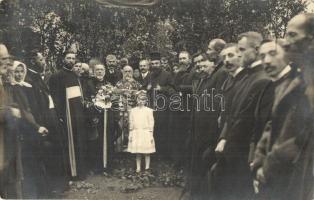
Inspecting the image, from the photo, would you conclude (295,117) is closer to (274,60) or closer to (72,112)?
(274,60)

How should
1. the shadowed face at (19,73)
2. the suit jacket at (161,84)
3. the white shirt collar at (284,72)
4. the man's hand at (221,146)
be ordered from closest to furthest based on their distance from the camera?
1. the white shirt collar at (284,72)
2. the man's hand at (221,146)
3. the suit jacket at (161,84)
4. the shadowed face at (19,73)

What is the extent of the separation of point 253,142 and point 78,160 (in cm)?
190

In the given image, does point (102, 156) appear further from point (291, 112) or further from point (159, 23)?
point (291, 112)

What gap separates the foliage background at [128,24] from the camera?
4.79 meters

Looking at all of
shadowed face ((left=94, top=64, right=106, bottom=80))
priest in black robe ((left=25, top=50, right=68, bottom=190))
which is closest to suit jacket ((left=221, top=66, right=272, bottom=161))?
shadowed face ((left=94, top=64, right=106, bottom=80))

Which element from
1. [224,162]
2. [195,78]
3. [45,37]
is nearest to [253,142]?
[224,162]

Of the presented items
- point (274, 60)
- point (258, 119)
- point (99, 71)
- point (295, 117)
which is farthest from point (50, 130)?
point (295, 117)

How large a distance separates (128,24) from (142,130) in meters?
1.15

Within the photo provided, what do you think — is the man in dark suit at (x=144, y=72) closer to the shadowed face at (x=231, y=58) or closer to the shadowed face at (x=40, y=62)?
the shadowed face at (x=231, y=58)

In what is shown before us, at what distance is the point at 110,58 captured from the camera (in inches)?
193

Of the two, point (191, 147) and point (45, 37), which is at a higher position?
point (45, 37)

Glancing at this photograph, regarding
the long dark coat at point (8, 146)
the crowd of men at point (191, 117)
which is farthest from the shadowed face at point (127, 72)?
the long dark coat at point (8, 146)

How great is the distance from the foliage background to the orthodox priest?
144 millimetres

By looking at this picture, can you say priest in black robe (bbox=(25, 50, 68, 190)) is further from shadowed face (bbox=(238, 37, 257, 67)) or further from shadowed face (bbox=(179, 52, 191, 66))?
shadowed face (bbox=(238, 37, 257, 67))
